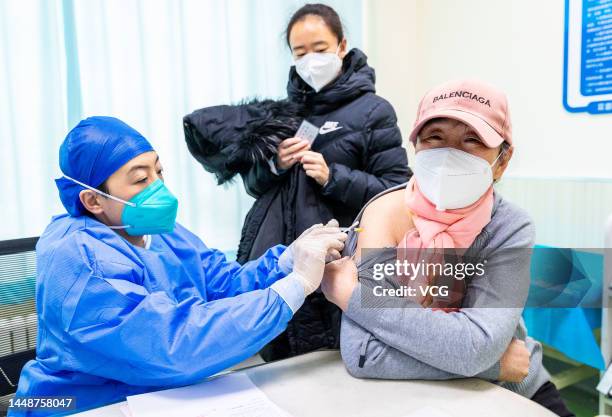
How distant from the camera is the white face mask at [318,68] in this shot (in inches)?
63.7

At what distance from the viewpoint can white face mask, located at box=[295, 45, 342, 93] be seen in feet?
5.31

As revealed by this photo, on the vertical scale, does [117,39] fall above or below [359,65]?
above

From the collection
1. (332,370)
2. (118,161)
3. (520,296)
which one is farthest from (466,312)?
(118,161)

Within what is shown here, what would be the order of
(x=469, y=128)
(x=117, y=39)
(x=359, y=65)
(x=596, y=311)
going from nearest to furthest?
(x=469, y=128) < (x=359, y=65) < (x=596, y=311) < (x=117, y=39)

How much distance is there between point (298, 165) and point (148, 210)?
22.8 inches

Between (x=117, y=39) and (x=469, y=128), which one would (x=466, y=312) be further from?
(x=117, y=39)

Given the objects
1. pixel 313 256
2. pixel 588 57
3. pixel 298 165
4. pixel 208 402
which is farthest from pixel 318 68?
pixel 588 57

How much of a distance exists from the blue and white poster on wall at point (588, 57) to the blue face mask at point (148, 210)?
6.66 feet

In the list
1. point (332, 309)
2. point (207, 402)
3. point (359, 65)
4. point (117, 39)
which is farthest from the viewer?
point (117, 39)

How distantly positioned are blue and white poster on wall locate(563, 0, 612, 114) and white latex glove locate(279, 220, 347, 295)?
5.74 feet

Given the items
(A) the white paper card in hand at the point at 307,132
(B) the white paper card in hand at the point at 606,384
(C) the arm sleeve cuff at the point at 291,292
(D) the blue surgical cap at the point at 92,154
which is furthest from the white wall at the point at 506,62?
(D) the blue surgical cap at the point at 92,154

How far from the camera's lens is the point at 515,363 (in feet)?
3.14

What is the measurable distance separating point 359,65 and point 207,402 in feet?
4.06

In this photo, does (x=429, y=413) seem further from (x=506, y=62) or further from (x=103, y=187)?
(x=506, y=62)
